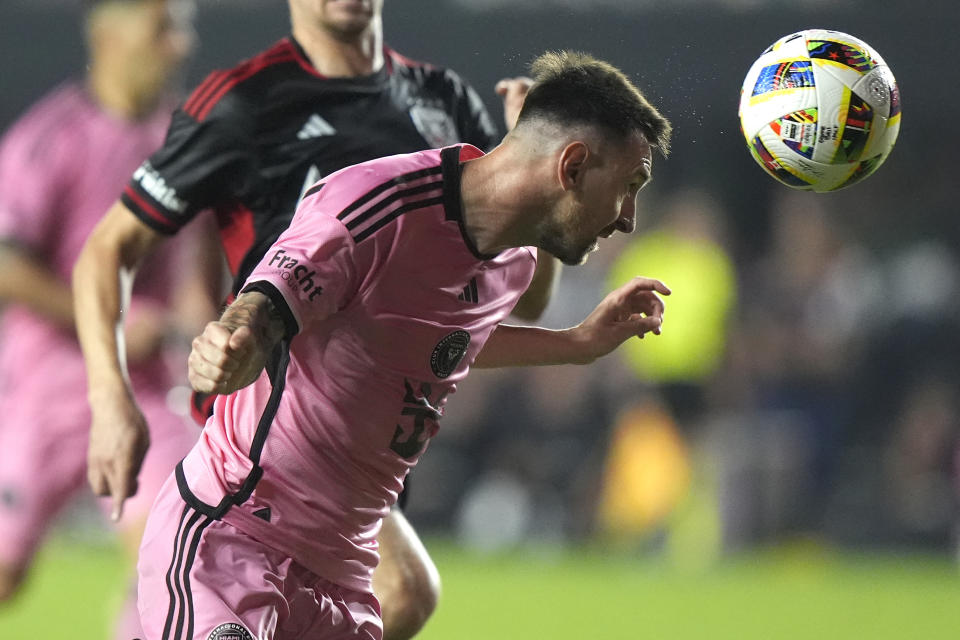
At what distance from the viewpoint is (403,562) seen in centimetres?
406

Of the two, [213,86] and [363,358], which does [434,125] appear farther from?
[363,358]

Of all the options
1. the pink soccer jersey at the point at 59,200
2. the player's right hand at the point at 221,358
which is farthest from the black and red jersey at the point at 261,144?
the pink soccer jersey at the point at 59,200

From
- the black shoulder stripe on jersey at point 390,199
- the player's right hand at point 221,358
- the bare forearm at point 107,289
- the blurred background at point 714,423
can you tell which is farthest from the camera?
the blurred background at point 714,423

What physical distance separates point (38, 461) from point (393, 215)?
10.2 ft

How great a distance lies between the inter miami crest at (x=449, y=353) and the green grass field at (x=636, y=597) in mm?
4797

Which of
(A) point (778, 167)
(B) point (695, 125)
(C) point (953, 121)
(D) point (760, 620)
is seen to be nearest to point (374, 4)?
(B) point (695, 125)

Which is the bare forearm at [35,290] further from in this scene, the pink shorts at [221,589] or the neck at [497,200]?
the neck at [497,200]

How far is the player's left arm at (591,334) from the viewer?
3.69 meters

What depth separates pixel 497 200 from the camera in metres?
3.21

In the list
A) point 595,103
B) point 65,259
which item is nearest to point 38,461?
point 65,259

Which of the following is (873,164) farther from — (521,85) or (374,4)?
(374,4)

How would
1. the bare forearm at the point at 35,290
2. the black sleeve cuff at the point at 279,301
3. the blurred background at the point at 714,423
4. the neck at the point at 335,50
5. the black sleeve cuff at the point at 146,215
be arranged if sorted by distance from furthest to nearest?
the blurred background at the point at 714,423, the bare forearm at the point at 35,290, the neck at the point at 335,50, the black sleeve cuff at the point at 146,215, the black sleeve cuff at the point at 279,301

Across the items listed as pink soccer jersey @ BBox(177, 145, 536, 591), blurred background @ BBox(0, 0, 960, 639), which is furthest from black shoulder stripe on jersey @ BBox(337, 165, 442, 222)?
blurred background @ BBox(0, 0, 960, 639)

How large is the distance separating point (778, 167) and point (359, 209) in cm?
121
